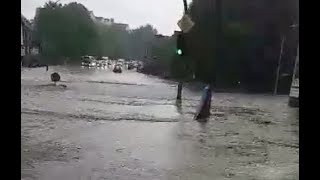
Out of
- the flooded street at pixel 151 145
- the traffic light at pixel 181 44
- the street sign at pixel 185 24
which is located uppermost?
the street sign at pixel 185 24

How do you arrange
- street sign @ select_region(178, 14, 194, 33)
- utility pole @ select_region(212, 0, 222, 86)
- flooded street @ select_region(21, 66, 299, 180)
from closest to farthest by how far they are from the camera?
flooded street @ select_region(21, 66, 299, 180) < street sign @ select_region(178, 14, 194, 33) < utility pole @ select_region(212, 0, 222, 86)

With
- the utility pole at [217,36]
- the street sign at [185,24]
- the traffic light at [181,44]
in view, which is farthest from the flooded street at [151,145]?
the utility pole at [217,36]

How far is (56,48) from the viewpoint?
115 metres

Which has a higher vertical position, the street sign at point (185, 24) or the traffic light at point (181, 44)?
the street sign at point (185, 24)

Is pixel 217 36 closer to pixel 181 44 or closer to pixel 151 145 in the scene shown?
pixel 181 44

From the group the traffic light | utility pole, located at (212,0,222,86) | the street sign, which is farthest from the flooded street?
utility pole, located at (212,0,222,86)

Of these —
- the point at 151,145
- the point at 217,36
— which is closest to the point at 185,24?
the point at 151,145

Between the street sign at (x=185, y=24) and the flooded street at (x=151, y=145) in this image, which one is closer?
the flooded street at (x=151, y=145)

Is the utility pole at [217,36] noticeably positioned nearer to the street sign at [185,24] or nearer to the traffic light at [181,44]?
the street sign at [185,24]

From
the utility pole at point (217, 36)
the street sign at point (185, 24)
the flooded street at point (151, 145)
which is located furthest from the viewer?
the utility pole at point (217, 36)

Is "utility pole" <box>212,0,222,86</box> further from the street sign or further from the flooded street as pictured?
the flooded street

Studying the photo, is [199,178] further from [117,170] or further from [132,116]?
[132,116]

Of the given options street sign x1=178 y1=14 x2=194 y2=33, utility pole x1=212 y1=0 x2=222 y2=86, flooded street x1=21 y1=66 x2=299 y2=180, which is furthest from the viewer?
utility pole x1=212 y1=0 x2=222 y2=86
